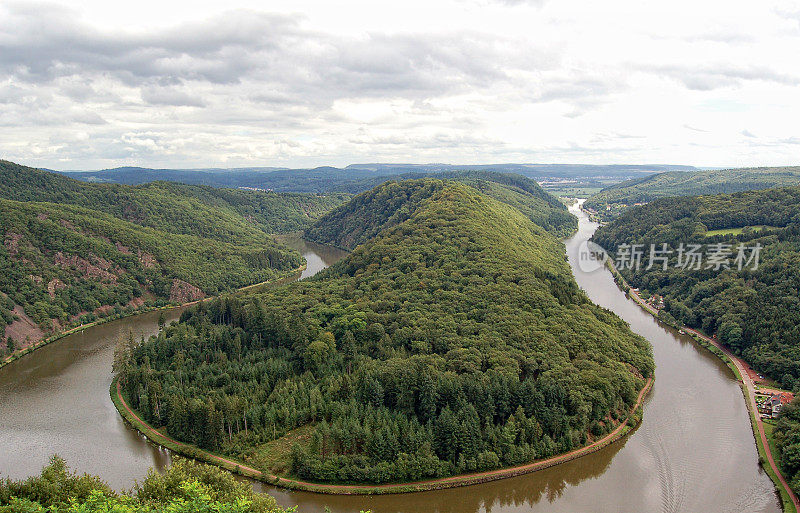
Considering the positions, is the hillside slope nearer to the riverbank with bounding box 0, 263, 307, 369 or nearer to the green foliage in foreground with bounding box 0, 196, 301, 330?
the green foliage in foreground with bounding box 0, 196, 301, 330

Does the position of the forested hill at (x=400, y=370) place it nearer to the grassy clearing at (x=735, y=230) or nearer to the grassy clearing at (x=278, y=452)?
the grassy clearing at (x=278, y=452)

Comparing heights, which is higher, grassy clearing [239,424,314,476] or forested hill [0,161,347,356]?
forested hill [0,161,347,356]

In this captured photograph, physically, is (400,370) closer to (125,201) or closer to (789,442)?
(789,442)

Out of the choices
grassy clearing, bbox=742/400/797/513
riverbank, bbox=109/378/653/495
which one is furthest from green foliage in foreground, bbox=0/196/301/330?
grassy clearing, bbox=742/400/797/513

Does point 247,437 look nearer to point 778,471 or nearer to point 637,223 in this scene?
point 778,471

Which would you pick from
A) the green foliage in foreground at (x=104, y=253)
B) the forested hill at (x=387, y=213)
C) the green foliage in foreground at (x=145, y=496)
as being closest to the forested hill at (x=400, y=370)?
the green foliage in foreground at (x=145, y=496)

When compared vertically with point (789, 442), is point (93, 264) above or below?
above

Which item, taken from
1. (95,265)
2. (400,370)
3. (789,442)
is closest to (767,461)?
(789,442)
